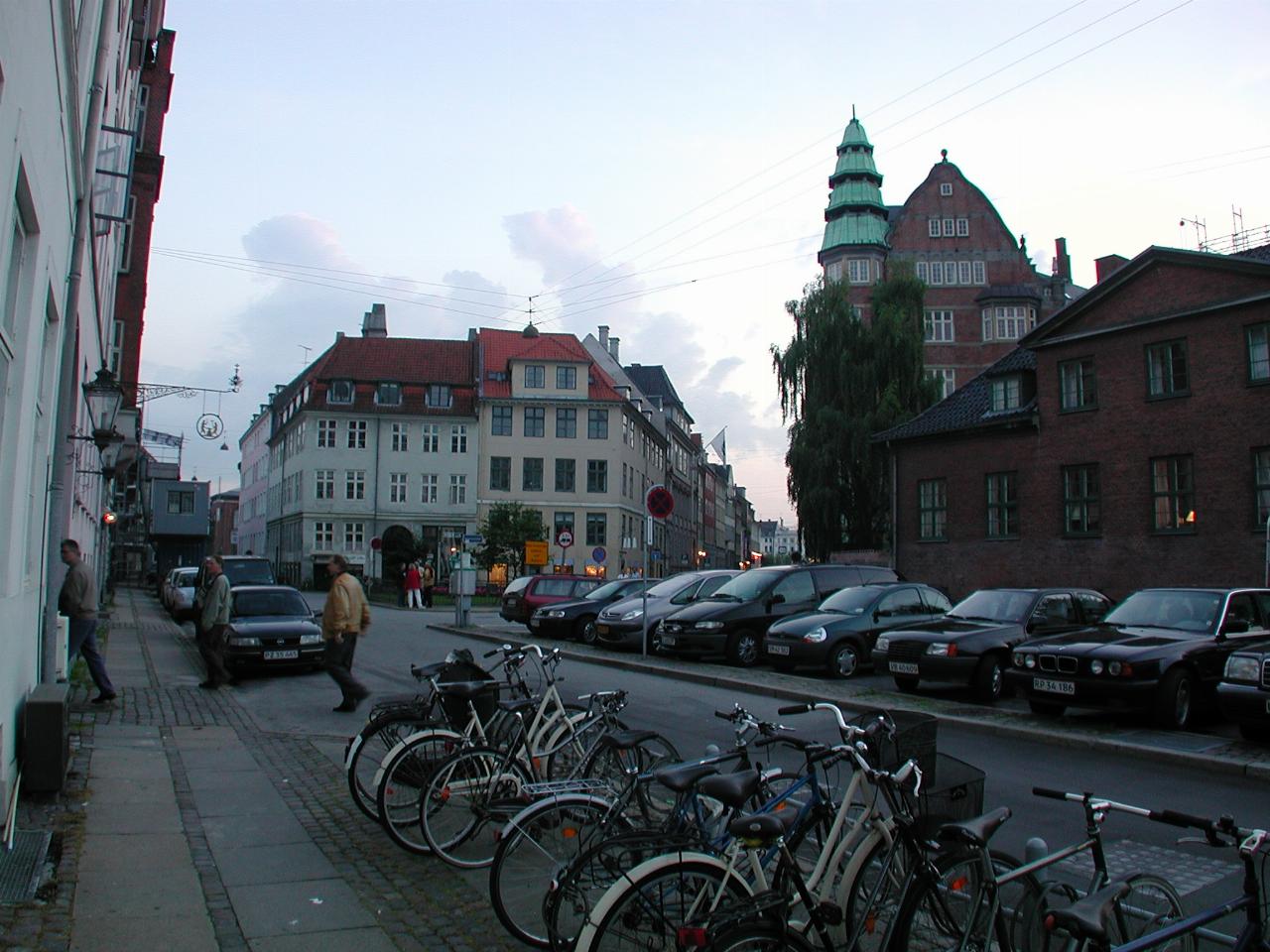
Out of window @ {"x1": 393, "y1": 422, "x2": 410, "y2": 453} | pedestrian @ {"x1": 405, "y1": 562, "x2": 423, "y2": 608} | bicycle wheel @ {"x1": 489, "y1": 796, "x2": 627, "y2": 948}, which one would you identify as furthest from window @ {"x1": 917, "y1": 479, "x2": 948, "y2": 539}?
window @ {"x1": 393, "y1": 422, "x2": 410, "y2": 453}

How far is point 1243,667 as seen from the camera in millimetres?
10234

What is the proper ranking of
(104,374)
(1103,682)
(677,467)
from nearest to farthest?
(1103,682) → (104,374) → (677,467)

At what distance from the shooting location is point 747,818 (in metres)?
3.77

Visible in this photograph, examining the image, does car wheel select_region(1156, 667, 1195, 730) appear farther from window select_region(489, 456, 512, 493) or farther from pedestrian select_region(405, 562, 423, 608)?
window select_region(489, 456, 512, 493)

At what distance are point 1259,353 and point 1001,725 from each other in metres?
18.6

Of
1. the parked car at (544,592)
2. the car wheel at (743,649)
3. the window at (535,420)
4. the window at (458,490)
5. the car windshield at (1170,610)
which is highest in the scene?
the window at (535,420)

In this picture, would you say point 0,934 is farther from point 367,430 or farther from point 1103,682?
point 367,430

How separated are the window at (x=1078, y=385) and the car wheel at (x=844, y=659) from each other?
16.3 m

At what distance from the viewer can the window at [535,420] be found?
207 feet

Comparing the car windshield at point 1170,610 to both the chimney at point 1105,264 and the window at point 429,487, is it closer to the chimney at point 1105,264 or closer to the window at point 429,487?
the chimney at point 1105,264

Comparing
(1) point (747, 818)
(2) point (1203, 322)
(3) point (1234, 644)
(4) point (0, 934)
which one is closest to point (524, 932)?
(1) point (747, 818)

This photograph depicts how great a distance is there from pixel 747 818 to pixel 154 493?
194ft

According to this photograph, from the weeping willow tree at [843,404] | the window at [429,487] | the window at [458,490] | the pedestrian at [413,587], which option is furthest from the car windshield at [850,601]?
the window at [429,487]

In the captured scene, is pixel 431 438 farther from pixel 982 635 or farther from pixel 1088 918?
pixel 1088 918
